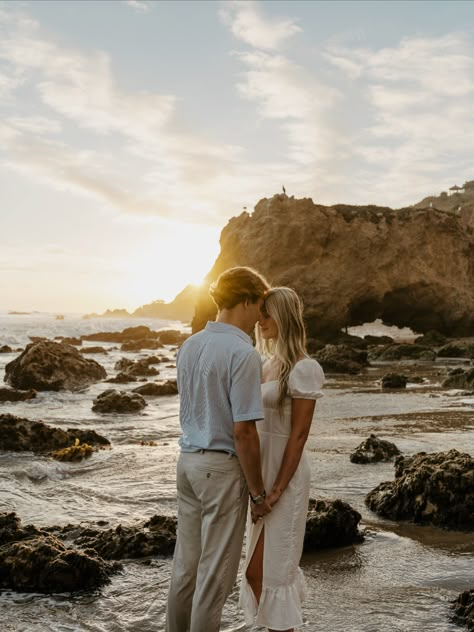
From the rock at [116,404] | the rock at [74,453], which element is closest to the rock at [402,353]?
the rock at [116,404]

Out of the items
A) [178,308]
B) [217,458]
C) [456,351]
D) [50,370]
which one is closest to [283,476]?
[217,458]

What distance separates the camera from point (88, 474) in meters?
8.12

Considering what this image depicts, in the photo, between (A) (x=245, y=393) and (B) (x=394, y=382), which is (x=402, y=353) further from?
(A) (x=245, y=393)

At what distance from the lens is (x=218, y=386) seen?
2.98 meters

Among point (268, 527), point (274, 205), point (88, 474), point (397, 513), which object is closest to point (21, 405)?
point (88, 474)

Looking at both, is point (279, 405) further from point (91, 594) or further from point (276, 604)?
point (91, 594)

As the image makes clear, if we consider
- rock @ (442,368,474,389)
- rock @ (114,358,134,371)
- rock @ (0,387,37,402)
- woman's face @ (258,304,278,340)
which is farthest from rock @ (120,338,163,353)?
woman's face @ (258,304,278,340)

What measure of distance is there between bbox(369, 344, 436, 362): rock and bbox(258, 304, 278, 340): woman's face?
2613cm

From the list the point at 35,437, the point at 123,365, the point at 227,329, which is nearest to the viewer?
the point at 227,329

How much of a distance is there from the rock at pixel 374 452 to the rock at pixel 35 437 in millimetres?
4060

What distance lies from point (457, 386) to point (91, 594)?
14.4m

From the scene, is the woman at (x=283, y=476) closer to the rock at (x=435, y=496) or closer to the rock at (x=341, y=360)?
the rock at (x=435, y=496)

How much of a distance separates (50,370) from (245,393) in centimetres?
1714

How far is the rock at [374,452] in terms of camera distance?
326 inches
